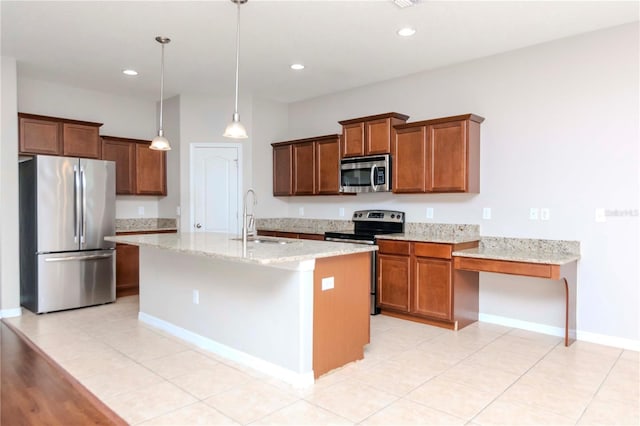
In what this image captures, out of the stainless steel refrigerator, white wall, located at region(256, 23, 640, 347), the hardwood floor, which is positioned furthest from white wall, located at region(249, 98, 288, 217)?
the hardwood floor

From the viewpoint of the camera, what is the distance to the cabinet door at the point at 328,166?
5.48 metres

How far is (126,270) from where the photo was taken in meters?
5.52

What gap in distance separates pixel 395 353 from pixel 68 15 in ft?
12.6

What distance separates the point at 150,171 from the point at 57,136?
1268 millimetres

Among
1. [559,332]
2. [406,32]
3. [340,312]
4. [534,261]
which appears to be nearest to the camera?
[340,312]

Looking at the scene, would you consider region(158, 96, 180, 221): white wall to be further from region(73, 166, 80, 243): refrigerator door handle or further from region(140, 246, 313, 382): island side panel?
region(140, 246, 313, 382): island side panel

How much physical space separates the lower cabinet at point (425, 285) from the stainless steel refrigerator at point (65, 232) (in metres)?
3.28

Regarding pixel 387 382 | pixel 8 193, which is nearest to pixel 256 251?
pixel 387 382

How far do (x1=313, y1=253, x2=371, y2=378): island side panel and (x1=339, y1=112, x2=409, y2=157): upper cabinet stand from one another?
1899 mm

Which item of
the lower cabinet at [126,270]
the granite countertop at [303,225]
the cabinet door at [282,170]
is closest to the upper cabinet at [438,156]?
the granite countertop at [303,225]

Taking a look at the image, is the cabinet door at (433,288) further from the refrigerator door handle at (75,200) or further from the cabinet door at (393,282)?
the refrigerator door handle at (75,200)

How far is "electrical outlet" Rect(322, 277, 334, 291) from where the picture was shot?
3.00 metres

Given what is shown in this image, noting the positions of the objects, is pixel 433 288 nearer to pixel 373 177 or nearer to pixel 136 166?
pixel 373 177

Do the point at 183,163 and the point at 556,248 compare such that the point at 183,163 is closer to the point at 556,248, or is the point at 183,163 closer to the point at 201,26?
the point at 201,26
